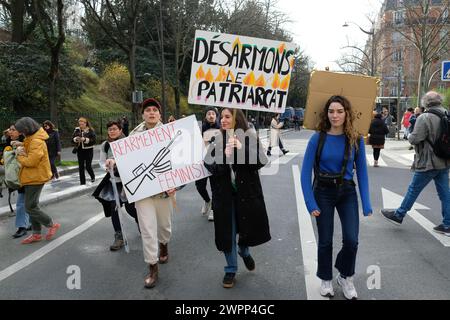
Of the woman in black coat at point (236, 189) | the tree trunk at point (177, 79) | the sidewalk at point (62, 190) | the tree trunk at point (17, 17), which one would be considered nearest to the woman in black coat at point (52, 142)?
the sidewalk at point (62, 190)

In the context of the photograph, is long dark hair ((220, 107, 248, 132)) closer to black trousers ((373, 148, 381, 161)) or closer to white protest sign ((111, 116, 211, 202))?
white protest sign ((111, 116, 211, 202))

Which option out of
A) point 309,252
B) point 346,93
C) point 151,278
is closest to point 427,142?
point 309,252

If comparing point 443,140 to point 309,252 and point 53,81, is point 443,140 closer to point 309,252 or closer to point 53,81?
point 309,252

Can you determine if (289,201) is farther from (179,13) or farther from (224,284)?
(179,13)

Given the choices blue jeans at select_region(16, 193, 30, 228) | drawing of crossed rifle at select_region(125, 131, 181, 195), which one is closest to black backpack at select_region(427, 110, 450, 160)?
drawing of crossed rifle at select_region(125, 131, 181, 195)

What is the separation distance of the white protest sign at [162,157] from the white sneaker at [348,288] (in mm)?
1676

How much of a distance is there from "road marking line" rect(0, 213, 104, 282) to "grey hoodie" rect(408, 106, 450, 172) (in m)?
4.95

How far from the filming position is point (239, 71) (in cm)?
454

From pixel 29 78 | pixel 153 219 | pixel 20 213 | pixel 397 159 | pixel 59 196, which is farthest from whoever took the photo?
pixel 29 78

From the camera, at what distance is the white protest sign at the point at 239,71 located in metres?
4.48

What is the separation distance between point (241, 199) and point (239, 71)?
135 centimetres

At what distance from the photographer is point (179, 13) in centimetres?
3081

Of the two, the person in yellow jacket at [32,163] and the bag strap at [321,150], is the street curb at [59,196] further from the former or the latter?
the bag strap at [321,150]

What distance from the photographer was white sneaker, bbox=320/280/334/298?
12.9 ft
